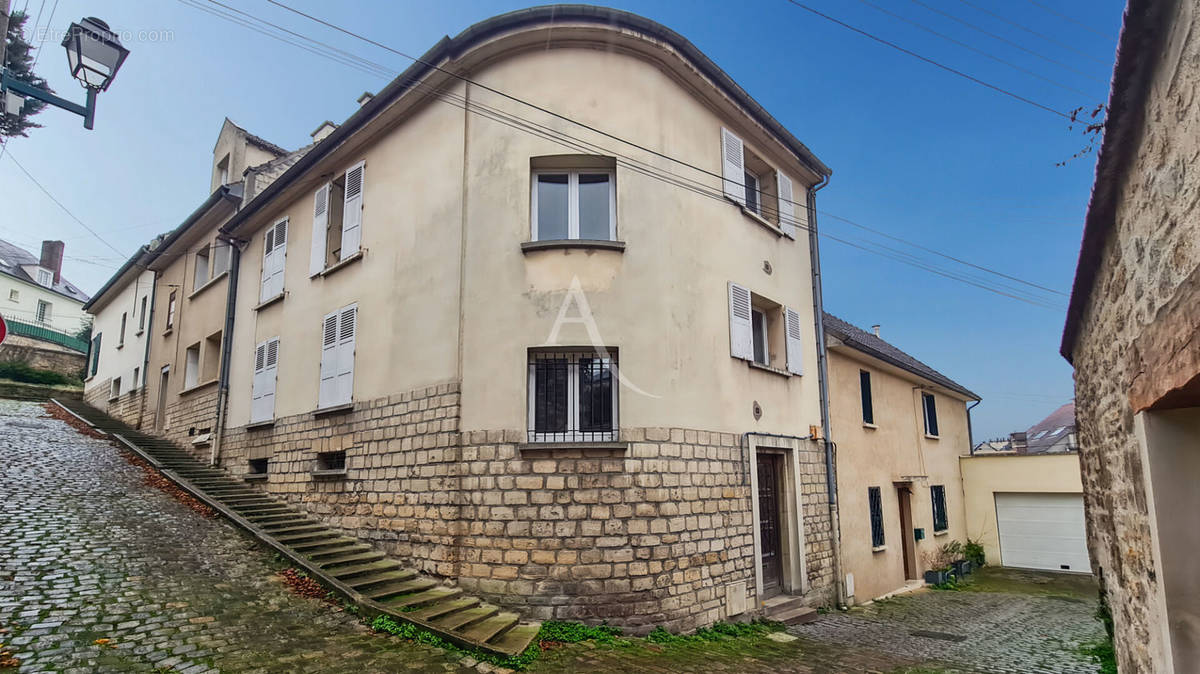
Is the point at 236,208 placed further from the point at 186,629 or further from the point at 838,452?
the point at 838,452

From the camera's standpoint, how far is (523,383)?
27.6 ft

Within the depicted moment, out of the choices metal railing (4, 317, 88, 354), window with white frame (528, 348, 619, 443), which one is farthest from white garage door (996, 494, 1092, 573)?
metal railing (4, 317, 88, 354)

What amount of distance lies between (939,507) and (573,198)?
14.4 meters

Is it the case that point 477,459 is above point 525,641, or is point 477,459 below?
above

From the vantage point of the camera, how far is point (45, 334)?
35438 millimetres

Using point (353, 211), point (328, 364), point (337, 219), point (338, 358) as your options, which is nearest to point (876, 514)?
point (338, 358)

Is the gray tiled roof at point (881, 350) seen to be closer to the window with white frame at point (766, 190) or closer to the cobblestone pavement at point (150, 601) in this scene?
the window with white frame at point (766, 190)

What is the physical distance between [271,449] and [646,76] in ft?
32.1

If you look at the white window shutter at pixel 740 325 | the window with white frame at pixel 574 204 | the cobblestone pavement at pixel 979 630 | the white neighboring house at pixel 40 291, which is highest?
the white neighboring house at pixel 40 291

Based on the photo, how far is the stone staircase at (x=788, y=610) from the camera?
9.44 metres

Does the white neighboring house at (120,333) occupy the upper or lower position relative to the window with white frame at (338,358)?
upper

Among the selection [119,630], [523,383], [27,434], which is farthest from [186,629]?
[27,434]

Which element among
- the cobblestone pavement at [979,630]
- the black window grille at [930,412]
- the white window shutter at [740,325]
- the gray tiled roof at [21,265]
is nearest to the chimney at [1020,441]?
the black window grille at [930,412]

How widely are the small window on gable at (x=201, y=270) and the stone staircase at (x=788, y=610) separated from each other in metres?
16.2
